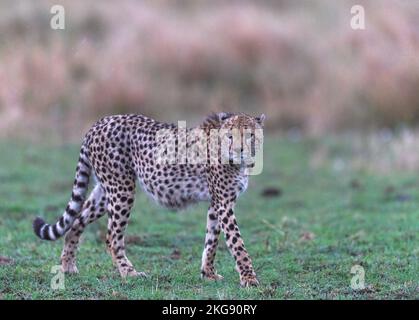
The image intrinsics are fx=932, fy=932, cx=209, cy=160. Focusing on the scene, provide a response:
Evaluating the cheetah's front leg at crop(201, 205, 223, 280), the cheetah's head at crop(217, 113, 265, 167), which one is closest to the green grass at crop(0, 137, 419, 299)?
the cheetah's front leg at crop(201, 205, 223, 280)

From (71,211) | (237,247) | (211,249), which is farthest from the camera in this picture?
(71,211)

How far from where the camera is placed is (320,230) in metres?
9.12

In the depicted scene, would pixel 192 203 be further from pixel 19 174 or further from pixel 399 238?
pixel 19 174

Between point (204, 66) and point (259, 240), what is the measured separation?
10134mm

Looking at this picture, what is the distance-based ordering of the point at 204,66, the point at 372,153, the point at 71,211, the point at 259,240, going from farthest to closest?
1. the point at 204,66
2. the point at 372,153
3. the point at 259,240
4. the point at 71,211

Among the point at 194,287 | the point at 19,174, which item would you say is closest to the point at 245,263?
the point at 194,287

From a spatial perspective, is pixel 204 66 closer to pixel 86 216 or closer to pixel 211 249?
pixel 86 216

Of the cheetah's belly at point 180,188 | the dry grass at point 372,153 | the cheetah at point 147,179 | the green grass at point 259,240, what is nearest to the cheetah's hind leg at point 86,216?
the cheetah at point 147,179

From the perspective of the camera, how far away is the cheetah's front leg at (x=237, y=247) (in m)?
6.62

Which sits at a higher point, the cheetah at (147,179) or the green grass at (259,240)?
the cheetah at (147,179)

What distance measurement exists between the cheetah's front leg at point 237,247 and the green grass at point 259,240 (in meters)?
0.10

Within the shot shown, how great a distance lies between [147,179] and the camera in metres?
7.05

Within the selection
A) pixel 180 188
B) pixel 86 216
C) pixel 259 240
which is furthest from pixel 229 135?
pixel 259 240

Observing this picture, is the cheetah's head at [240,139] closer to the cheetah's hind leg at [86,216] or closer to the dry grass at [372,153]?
the cheetah's hind leg at [86,216]
